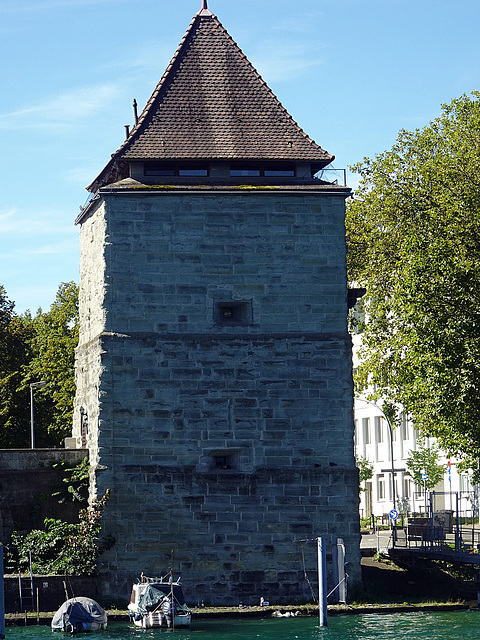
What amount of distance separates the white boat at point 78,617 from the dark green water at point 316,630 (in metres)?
0.24

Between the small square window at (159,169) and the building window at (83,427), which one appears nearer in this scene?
the small square window at (159,169)

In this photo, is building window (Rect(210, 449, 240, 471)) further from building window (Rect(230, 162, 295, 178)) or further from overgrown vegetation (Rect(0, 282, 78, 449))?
overgrown vegetation (Rect(0, 282, 78, 449))

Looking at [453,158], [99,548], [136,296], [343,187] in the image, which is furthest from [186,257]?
[453,158]

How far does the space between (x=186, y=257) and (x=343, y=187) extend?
14.9 feet

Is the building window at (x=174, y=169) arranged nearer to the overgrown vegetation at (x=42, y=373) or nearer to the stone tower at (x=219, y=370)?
the stone tower at (x=219, y=370)

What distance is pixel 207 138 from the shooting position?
110 ft

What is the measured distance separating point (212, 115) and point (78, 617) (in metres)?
13.9

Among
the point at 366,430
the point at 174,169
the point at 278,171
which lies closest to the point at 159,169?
the point at 174,169

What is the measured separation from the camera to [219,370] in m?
31.9

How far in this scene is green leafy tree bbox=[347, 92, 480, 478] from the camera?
1273 inches

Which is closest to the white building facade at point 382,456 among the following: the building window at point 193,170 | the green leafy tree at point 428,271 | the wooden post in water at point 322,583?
the green leafy tree at point 428,271

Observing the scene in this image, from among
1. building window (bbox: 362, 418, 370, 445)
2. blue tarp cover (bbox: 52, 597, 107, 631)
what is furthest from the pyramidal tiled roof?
building window (bbox: 362, 418, 370, 445)

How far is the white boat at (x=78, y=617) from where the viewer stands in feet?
90.4

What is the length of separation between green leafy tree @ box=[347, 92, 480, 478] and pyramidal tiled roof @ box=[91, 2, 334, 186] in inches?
162
